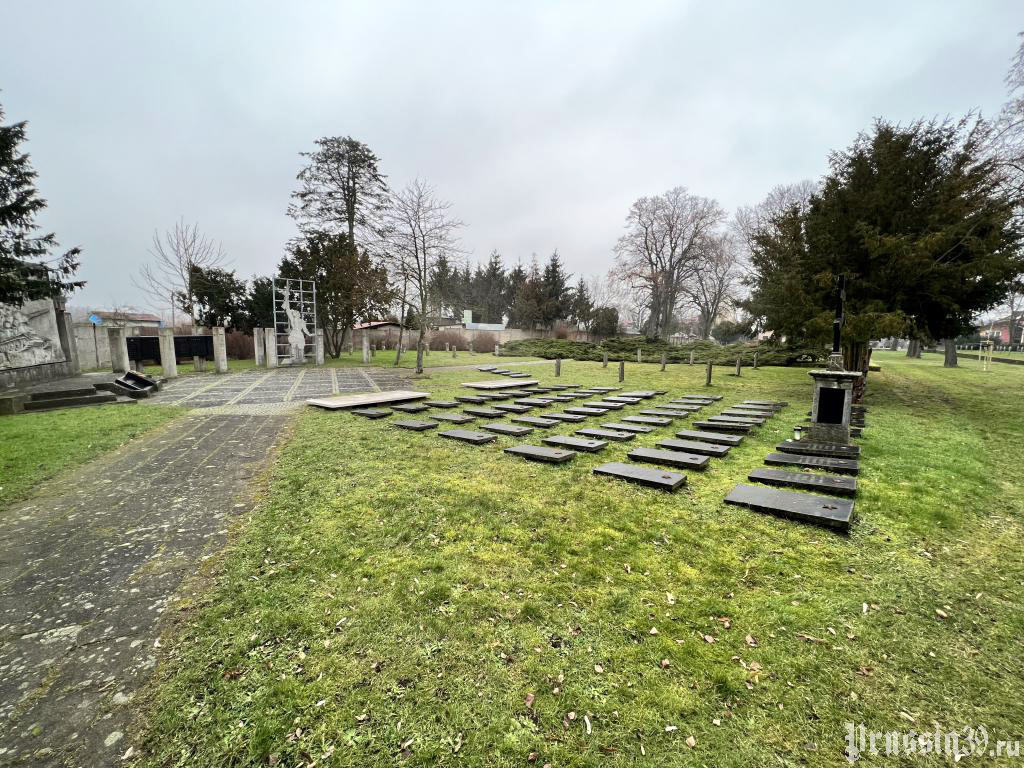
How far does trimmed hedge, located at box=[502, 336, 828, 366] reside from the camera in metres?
21.6

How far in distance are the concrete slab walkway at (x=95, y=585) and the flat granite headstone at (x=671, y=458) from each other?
4375 millimetres

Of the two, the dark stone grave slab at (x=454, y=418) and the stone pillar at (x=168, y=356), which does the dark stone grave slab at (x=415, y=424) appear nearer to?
the dark stone grave slab at (x=454, y=418)

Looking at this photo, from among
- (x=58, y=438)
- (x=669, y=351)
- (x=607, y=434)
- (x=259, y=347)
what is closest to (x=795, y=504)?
(x=607, y=434)

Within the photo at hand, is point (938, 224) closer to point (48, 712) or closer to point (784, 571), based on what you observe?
point (784, 571)

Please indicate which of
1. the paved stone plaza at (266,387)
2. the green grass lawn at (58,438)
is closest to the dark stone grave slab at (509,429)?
the paved stone plaza at (266,387)

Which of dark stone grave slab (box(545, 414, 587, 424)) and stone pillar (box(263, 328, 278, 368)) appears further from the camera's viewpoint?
stone pillar (box(263, 328, 278, 368))

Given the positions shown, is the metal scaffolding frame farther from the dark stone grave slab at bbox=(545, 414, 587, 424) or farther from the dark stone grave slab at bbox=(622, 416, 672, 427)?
the dark stone grave slab at bbox=(622, 416, 672, 427)

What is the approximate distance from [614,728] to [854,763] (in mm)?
849

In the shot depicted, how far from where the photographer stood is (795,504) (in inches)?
144

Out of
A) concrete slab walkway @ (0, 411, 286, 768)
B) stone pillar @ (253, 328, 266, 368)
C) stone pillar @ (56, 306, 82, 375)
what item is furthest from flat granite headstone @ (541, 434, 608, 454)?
stone pillar @ (56, 306, 82, 375)

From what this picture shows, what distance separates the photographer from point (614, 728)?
1.65m

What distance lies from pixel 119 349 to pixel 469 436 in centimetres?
1519

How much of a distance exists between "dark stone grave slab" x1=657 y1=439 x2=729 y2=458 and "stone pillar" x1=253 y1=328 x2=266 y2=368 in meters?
18.6

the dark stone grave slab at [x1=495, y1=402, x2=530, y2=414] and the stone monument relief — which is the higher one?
the stone monument relief
